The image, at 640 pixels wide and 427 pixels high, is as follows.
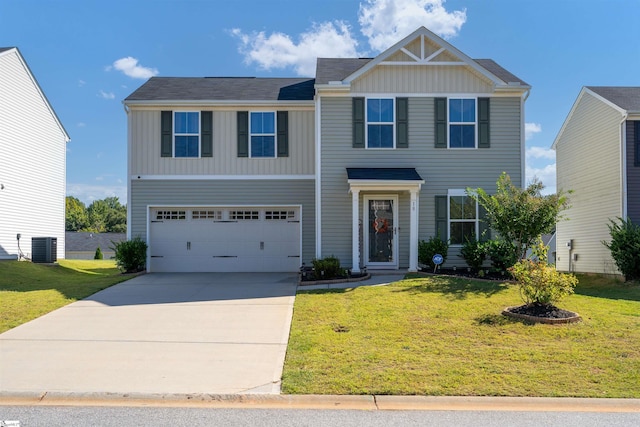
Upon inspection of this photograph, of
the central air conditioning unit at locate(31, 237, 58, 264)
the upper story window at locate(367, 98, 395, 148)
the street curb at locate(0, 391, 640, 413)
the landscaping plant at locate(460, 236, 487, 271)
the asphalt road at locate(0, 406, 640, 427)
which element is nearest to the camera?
the asphalt road at locate(0, 406, 640, 427)

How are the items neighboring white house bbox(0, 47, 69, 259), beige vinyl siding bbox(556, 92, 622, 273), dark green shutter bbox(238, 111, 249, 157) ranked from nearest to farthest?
dark green shutter bbox(238, 111, 249, 157) → beige vinyl siding bbox(556, 92, 622, 273) → neighboring white house bbox(0, 47, 69, 259)

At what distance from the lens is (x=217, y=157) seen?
1662 centimetres

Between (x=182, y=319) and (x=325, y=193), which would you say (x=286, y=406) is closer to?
(x=182, y=319)

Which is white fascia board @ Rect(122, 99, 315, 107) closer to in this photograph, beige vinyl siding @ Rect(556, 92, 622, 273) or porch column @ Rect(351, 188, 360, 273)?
porch column @ Rect(351, 188, 360, 273)

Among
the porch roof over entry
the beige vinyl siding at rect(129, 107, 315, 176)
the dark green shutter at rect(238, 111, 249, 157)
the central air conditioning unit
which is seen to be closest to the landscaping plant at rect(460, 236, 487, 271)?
the porch roof over entry

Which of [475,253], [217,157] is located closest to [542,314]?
[475,253]

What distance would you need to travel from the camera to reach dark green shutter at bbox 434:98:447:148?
50.8 ft

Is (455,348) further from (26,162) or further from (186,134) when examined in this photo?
(26,162)

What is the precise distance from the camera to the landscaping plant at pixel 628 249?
14.3 metres

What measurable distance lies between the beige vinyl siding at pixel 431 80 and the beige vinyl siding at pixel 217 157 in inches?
120

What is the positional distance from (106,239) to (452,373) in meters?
49.3

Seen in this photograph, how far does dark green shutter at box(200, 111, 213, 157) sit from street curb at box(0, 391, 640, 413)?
457 inches

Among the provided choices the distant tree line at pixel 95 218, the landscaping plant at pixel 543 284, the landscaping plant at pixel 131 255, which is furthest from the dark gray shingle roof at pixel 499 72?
the distant tree line at pixel 95 218

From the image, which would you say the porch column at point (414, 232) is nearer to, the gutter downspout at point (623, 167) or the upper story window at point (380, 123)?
the upper story window at point (380, 123)
